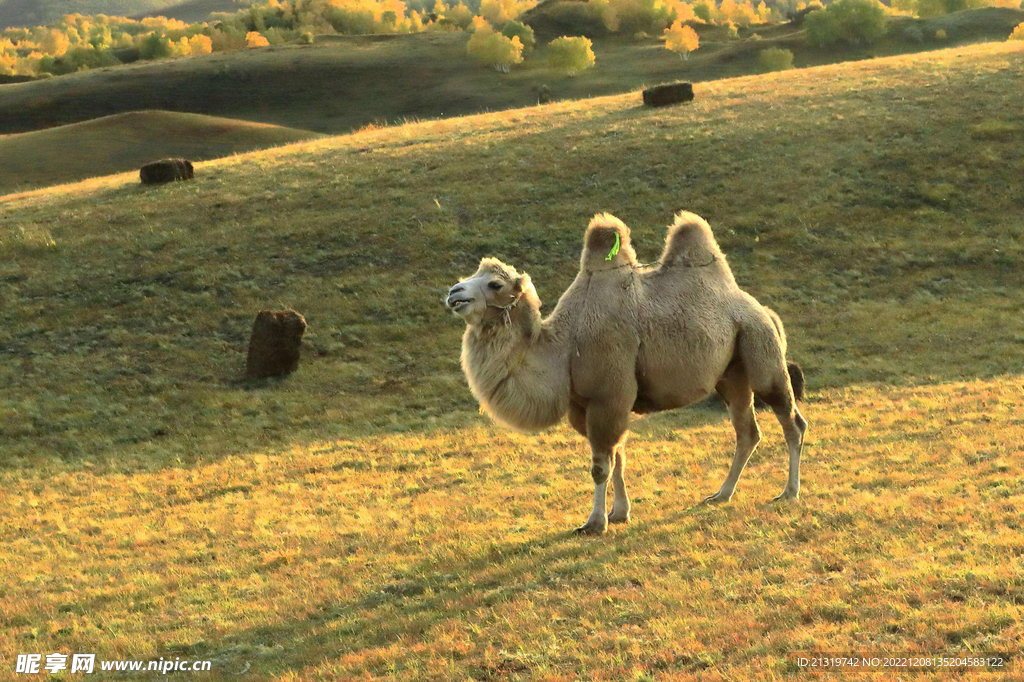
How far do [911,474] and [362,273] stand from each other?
18.4 meters

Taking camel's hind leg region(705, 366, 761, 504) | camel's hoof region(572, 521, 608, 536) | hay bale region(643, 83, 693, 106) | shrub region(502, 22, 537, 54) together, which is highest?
shrub region(502, 22, 537, 54)

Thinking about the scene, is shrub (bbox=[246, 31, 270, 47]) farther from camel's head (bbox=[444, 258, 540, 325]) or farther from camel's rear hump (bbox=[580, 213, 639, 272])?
camel's head (bbox=[444, 258, 540, 325])

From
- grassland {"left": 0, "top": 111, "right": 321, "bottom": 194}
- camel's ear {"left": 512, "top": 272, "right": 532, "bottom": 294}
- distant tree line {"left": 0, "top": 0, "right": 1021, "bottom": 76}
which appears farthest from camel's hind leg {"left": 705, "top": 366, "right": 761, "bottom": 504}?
distant tree line {"left": 0, "top": 0, "right": 1021, "bottom": 76}

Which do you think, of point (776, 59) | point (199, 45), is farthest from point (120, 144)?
point (199, 45)

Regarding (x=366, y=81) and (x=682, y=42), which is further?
(x=366, y=81)

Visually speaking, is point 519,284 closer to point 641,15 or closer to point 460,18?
point 641,15

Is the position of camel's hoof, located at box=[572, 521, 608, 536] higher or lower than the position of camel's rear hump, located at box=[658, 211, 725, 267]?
lower

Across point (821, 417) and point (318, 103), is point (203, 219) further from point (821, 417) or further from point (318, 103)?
point (318, 103)

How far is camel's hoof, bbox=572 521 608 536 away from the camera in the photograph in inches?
412

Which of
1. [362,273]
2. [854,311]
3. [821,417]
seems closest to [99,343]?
[362,273]

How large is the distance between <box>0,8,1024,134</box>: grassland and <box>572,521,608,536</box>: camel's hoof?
230ft

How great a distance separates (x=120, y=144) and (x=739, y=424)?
57.3m

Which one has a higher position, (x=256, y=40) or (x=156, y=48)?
(x=156, y=48)

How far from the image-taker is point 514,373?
33.7ft
